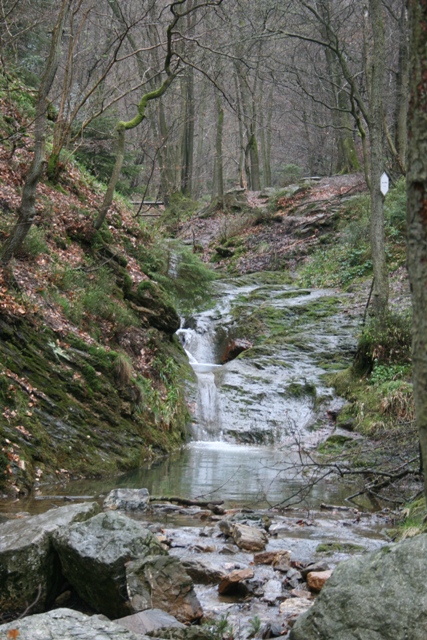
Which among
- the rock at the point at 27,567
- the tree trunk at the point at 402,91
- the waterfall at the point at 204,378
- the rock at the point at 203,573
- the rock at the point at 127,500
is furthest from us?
the tree trunk at the point at 402,91

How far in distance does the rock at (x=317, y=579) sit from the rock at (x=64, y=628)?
6.06 ft

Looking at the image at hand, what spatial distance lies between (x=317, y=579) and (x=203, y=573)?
0.79 m

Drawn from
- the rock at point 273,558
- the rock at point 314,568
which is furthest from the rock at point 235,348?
the rock at point 314,568

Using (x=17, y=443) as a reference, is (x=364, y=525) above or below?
below

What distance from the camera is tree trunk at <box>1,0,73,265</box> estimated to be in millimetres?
8008

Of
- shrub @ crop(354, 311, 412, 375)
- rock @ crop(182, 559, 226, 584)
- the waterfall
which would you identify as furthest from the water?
rock @ crop(182, 559, 226, 584)

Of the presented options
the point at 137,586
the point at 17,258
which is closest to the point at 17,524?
the point at 137,586

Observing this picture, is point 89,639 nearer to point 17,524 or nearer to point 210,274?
point 17,524

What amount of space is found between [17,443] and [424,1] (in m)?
5.97

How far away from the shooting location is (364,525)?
5.90m

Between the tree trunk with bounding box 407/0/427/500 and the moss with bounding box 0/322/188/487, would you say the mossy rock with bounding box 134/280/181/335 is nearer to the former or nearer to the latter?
the moss with bounding box 0/322/188/487

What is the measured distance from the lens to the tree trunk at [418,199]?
2.16 m

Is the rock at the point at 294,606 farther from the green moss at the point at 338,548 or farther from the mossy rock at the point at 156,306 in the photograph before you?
the mossy rock at the point at 156,306

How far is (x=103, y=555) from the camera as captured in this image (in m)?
3.52
